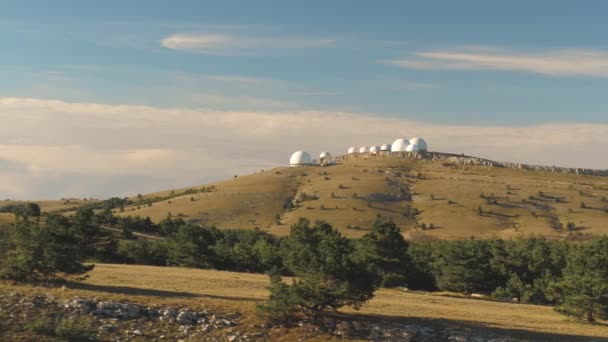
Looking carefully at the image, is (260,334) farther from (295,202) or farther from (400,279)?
(295,202)

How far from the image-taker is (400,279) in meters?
65.2

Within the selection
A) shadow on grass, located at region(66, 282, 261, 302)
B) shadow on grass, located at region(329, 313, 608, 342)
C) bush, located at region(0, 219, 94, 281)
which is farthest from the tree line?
shadow on grass, located at region(329, 313, 608, 342)

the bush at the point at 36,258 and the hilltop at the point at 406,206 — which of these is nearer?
the bush at the point at 36,258

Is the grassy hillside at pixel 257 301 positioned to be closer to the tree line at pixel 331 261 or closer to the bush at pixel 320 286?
the bush at pixel 320 286

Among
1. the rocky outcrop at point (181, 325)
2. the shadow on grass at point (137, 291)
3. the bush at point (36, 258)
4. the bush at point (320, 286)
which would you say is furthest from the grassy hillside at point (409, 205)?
the bush at point (36, 258)

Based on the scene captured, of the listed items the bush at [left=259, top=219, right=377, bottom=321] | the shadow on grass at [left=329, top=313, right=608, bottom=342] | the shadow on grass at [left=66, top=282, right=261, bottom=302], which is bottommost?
the shadow on grass at [left=329, top=313, right=608, bottom=342]

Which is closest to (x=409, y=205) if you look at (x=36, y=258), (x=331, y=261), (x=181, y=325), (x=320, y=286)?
(x=331, y=261)

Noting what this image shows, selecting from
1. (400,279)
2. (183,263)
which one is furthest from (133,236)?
(400,279)

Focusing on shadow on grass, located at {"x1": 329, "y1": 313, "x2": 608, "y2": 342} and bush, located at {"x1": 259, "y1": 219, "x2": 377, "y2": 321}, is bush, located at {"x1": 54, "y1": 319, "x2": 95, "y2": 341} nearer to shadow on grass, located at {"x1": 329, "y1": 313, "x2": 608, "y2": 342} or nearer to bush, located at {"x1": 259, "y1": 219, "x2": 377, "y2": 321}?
bush, located at {"x1": 259, "y1": 219, "x2": 377, "y2": 321}

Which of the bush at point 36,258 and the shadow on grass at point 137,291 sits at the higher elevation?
the bush at point 36,258

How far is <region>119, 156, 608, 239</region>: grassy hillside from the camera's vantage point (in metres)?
146

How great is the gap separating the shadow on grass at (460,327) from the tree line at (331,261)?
4.62 ft

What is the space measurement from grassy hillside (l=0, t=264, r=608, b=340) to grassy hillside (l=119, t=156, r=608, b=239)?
8384 cm

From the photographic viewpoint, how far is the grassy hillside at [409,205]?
145625mm
